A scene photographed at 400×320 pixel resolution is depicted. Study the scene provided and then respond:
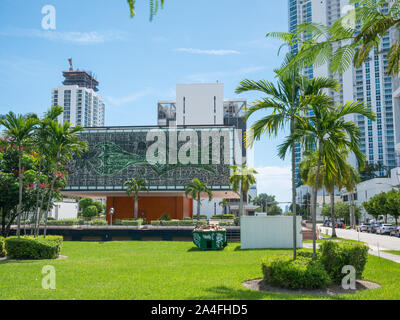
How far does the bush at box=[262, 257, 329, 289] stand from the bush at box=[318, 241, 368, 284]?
3.42ft

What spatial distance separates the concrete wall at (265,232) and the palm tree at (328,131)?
15.2 metres

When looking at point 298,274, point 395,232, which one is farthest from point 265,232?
point 395,232

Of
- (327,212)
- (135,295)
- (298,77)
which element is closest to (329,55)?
A: (298,77)

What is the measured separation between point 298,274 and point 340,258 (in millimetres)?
2263

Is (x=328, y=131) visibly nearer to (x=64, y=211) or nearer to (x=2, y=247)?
(x=2, y=247)

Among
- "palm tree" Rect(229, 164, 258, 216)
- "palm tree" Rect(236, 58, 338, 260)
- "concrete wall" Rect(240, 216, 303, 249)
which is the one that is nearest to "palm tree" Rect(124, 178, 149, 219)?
"palm tree" Rect(229, 164, 258, 216)

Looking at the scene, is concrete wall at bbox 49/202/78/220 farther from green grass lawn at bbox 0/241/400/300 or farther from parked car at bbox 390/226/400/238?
green grass lawn at bbox 0/241/400/300

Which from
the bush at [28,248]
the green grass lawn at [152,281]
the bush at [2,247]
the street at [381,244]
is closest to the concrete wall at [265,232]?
the street at [381,244]

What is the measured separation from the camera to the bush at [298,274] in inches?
425

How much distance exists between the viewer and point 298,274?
10758 millimetres

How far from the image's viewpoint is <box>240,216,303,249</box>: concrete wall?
90.1 ft

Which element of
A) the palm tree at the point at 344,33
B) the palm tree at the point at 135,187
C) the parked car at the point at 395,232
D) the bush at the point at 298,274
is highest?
the palm tree at the point at 344,33

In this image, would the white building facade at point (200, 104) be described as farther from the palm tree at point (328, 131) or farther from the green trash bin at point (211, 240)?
the palm tree at point (328, 131)
